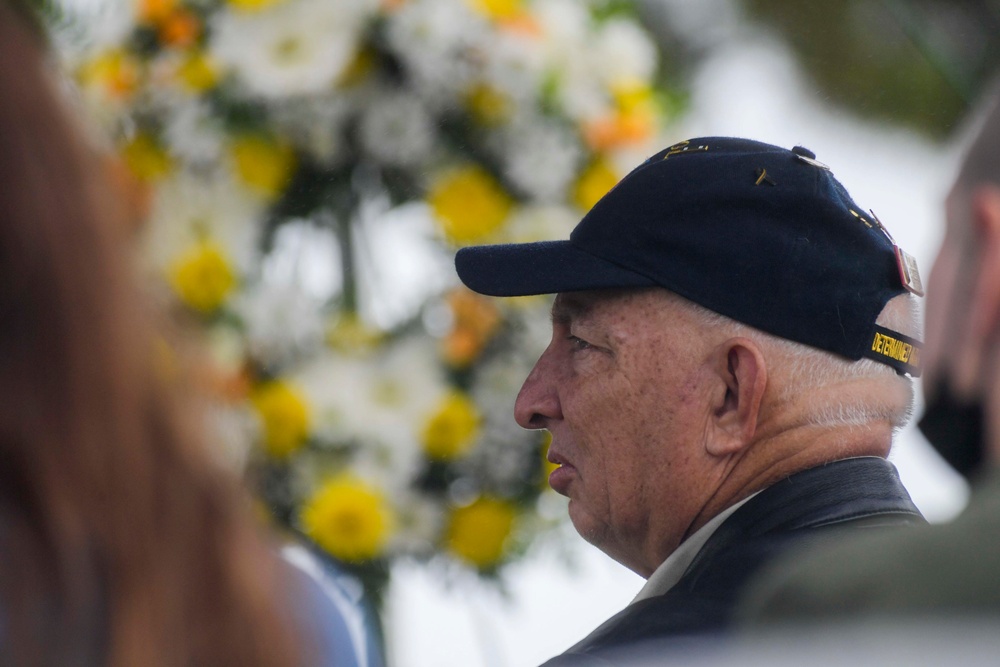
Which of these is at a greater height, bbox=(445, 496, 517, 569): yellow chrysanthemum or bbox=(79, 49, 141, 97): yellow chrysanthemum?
bbox=(79, 49, 141, 97): yellow chrysanthemum

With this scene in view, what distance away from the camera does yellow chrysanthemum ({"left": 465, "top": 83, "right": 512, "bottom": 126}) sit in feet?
5.82

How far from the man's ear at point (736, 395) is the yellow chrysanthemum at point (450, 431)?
1.99 ft

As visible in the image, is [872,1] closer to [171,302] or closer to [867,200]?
[867,200]

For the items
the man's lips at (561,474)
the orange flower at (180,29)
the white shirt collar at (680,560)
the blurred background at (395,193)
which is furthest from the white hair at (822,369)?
the orange flower at (180,29)

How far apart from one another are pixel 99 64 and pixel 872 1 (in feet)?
4.18

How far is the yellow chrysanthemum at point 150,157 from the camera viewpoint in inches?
70.1

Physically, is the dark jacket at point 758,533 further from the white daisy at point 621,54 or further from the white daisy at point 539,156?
Result: the white daisy at point 621,54

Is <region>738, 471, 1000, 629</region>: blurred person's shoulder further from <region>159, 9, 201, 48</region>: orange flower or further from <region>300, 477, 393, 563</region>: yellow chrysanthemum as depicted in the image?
<region>159, 9, 201, 48</region>: orange flower

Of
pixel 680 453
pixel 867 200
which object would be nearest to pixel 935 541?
pixel 680 453

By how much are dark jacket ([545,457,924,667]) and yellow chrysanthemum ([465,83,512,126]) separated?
2.82 feet

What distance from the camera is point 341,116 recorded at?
1.76 m

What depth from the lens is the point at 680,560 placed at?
47.6 inches

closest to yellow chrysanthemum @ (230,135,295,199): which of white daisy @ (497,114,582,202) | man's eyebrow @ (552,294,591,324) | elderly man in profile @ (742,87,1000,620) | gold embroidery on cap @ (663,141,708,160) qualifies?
white daisy @ (497,114,582,202)

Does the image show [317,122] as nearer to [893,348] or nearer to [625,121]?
[625,121]
